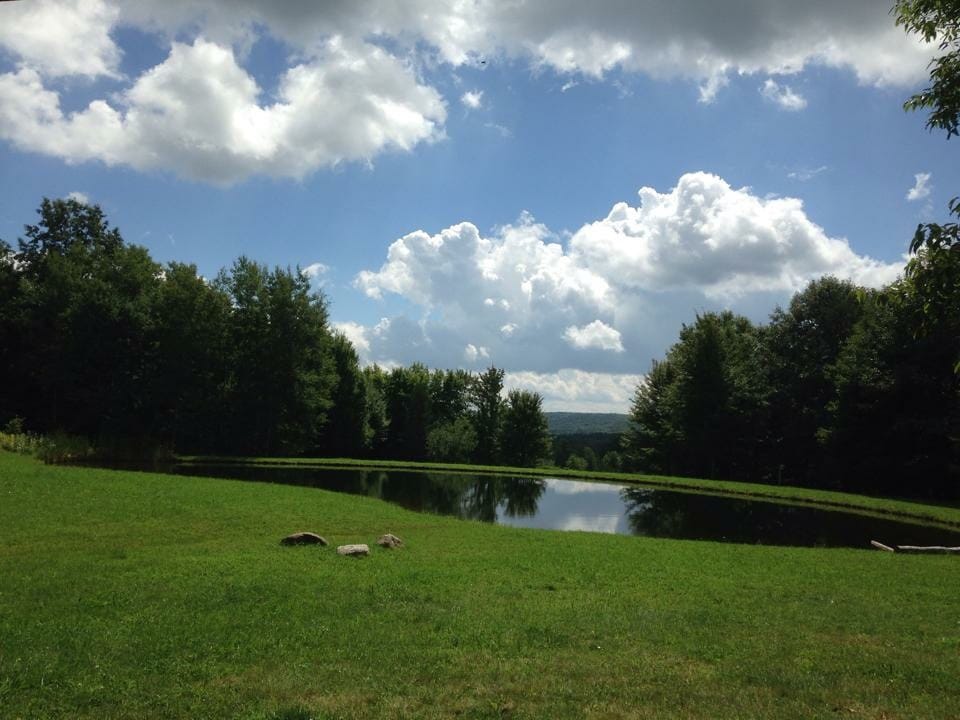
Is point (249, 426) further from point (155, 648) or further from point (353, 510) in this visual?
point (155, 648)

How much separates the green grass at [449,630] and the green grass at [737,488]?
16587 millimetres

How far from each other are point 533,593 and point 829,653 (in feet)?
15.0

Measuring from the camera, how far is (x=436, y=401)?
85.4 m

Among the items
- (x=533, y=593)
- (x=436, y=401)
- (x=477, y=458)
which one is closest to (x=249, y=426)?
(x=477, y=458)

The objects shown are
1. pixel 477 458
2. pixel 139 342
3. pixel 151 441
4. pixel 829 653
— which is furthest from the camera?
pixel 477 458

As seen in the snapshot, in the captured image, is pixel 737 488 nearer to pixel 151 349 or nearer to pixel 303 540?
pixel 303 540

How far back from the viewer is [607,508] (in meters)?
30.0

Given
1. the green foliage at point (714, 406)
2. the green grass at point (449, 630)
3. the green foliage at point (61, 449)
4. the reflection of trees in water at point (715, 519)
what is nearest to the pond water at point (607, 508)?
the reflection of trees in water at point (715, 519)

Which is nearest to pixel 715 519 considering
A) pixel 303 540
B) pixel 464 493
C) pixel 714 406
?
pixel 464 493

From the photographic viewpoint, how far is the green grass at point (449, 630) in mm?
5980

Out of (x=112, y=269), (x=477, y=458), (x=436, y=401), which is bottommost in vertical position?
(x=477, y=458)

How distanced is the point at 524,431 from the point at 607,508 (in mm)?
39698

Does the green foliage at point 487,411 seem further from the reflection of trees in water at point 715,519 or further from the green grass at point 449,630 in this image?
the green grass at point 449,630

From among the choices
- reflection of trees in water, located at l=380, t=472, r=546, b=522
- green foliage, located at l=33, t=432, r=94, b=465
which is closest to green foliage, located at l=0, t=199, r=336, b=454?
green foliage, located at l=33, t=432, r=94, b=465
